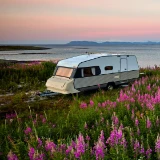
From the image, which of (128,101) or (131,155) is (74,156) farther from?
(128,101)

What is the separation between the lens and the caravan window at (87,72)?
56.3 feet

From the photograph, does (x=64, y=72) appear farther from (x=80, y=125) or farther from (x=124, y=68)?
(x=80, y=125)

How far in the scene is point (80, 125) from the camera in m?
7.62

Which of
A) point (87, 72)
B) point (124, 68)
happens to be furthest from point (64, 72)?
point (124, 68)

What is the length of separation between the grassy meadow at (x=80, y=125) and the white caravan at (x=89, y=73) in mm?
756

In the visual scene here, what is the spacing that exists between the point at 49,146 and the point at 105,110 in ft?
14.0

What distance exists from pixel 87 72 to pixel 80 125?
1023 centimetres

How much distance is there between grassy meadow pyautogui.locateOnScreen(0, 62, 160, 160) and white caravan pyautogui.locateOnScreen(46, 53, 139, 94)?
2.48 feet

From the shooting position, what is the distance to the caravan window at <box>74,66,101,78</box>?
17172 millimetres

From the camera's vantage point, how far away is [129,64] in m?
20.3

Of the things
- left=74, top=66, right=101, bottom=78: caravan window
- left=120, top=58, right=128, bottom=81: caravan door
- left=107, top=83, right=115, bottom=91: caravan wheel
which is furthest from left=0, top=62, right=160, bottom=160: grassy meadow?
left=120, top=58, right=128, bottom=81: caravan door

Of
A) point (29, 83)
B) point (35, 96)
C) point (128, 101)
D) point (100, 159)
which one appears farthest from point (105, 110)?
point (29, 83)

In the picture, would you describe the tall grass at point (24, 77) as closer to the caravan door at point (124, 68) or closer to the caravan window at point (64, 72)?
the caravan window at point (64, 72)

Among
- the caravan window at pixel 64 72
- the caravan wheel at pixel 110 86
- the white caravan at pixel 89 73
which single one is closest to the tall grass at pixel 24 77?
the caravan window at pixel 64 72
